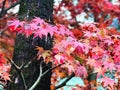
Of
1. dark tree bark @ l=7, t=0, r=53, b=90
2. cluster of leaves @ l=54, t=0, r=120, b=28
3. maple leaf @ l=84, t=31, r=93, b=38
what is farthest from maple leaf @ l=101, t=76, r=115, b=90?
cluster of leaves @ l=54, t=0, r=120, b=28

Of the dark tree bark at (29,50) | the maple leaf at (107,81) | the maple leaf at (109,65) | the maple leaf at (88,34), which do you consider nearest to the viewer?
the maple leaf at (109,65)

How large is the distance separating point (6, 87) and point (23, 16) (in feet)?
3.05

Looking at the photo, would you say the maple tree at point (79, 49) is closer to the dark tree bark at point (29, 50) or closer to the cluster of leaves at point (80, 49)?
the cluster of leaves at point (80, 49)

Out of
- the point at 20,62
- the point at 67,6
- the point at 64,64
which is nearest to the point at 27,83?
the point at 20,62

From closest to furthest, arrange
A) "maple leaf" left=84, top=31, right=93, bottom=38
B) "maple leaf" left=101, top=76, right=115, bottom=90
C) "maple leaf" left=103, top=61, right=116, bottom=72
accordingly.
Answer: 1. "maple leaf" left=103, top=61, right=116, bottom=72
2. "maple leaf" left=101, top=76, right=115, bottom=90
3. "maple leaf" left=84, top=31, right=93, bottom=38

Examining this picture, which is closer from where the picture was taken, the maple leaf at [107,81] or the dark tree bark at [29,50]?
the maple leaf at [107,81]

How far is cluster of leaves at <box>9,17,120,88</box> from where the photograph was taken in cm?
291

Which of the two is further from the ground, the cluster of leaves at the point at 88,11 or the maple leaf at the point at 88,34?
the maple leaf at the point at 88,34

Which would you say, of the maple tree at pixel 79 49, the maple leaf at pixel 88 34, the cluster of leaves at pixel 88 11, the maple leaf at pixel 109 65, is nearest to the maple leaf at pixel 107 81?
the maple tree at pixel 79 49

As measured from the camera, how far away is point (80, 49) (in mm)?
2914

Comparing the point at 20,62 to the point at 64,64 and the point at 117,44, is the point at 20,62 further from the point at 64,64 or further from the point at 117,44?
the point at 117,44

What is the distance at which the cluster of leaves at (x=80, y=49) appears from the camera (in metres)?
2.91

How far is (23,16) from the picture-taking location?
141 inches

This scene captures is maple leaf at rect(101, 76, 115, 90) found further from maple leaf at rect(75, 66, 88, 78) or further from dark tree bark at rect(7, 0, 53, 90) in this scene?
dark tree bark at rect(7, 0, 53, 90)
